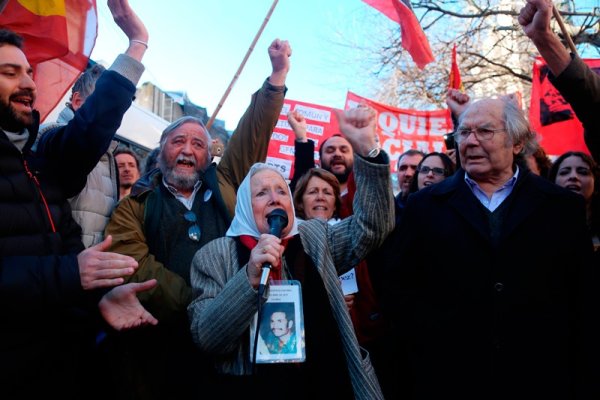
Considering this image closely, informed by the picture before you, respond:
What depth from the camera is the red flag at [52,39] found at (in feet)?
9.89

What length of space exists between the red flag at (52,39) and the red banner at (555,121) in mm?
4740

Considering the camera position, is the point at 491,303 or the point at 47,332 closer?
the point at 47,332

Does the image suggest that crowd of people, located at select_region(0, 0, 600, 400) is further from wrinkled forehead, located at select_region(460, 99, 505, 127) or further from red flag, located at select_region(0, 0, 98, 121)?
red flag, located at select_region(0, 0, 98, 121)

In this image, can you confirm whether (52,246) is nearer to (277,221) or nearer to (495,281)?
(277,221)

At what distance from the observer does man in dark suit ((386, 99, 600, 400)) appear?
201 centimetres

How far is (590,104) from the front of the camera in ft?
7.43

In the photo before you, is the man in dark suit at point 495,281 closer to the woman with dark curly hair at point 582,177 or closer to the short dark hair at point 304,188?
the short dark hair at point 304,188

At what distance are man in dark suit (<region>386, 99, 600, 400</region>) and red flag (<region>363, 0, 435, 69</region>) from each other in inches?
96.6

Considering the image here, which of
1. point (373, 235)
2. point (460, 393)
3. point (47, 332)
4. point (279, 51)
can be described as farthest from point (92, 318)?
point (279, 51)

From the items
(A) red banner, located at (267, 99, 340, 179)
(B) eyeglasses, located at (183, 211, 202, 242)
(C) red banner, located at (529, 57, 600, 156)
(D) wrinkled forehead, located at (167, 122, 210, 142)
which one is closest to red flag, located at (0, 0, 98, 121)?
(D) wrinkled forehead, located at (167, 122, 210, 142)

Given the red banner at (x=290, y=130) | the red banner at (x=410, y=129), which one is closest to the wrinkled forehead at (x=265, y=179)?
the red banner at (x=290, y=130)

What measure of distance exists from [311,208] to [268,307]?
1.50 meters

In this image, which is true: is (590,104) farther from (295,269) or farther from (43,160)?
(43,160)

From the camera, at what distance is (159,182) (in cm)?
281
